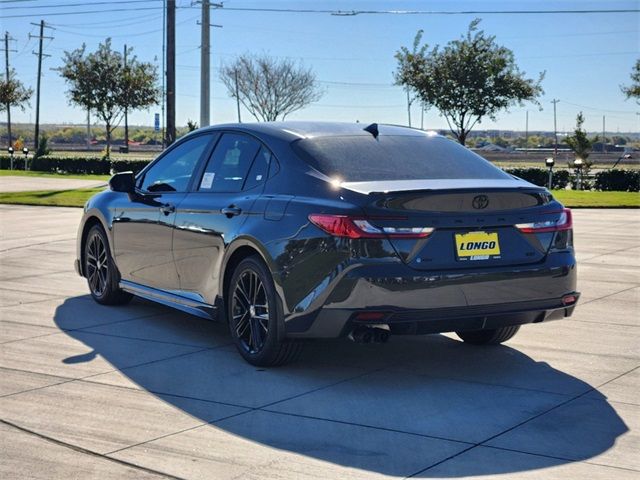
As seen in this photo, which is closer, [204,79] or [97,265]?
[97,265]

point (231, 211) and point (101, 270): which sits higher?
point (231, 211)

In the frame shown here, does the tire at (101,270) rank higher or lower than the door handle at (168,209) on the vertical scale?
lower

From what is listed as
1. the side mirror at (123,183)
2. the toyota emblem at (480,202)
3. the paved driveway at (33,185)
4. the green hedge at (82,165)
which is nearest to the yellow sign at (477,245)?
the toyota emblem at (480,202)

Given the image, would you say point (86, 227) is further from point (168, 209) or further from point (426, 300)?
point (426, 300)

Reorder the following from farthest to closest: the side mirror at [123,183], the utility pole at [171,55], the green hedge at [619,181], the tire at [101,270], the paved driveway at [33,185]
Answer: the green hedge at [619,181], the paved driveway at [33,185], the utility pole at [171,55], the tire at [101,270], the side mirror at [123,183]

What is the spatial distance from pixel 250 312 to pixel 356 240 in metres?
1.15

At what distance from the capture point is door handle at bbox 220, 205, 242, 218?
6684mm

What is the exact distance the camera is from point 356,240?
18.8ft

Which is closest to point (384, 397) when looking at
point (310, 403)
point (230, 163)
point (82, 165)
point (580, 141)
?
point (310, 403)

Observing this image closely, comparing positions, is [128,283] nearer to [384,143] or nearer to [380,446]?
[384,143]

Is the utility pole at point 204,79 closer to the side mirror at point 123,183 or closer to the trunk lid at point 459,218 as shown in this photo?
the side mirror at point 123,183

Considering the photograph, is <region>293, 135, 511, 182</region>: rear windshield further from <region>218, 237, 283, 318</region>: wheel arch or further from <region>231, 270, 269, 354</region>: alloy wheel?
<region>231, 270, 269, 354</region>: alloy wheel

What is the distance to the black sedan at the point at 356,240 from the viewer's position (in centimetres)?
576

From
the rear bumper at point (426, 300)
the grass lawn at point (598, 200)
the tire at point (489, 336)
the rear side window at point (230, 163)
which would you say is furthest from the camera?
the grass lawn at point (598, 200)
